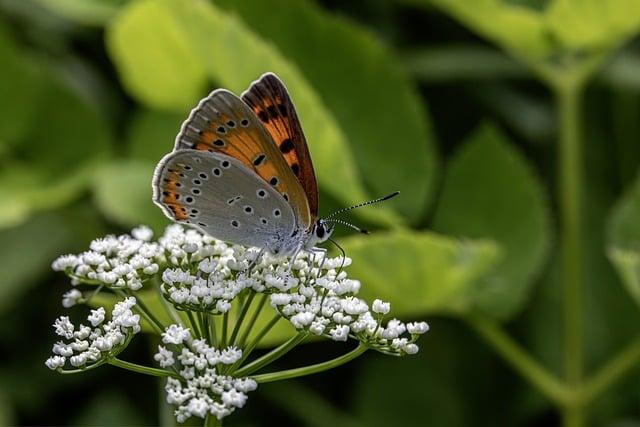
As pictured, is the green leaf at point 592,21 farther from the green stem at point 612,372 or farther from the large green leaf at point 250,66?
the green stem at point 612,372

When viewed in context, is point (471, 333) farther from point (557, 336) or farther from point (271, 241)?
point (271, 241)

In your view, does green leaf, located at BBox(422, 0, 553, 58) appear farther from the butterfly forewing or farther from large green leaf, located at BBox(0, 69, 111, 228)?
large green leaf, located at BBox(0, 69, 111, 228)

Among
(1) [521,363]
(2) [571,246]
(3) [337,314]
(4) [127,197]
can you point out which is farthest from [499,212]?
(3) [337,314]

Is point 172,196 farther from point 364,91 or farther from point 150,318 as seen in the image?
point 364,91

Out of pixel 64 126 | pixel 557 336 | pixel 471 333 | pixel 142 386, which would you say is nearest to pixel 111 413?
pixel 142 386

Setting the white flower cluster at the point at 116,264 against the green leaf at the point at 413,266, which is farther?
the green leaf at the point at 413,266

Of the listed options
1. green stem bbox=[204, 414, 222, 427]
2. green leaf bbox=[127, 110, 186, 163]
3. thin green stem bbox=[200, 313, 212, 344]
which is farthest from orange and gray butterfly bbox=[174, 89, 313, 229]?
green leaf bbox=[127, 110, 186, 163]

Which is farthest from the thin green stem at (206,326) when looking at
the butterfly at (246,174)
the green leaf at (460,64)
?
the green leaf at (460,64)
